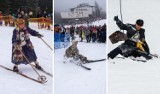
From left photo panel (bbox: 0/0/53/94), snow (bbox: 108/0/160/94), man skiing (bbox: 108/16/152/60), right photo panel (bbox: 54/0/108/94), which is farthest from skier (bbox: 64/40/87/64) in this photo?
man skiing (bbox: 108/16/152/60)

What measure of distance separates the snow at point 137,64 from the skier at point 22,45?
80cm

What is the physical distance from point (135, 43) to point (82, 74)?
663 mm

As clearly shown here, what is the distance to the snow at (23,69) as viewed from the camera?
3.29 m

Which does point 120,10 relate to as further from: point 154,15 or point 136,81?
point 136,81

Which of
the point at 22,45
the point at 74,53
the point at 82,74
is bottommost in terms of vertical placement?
the point at 82,74

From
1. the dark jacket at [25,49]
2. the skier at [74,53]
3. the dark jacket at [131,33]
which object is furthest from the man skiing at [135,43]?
the dark jacket at [25,49]

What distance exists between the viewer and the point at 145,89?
3781 mm

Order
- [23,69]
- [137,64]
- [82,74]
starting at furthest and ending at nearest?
1. [137,64]
2. [82,74]
3. [23,69]

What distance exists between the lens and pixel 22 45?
337 centimetres

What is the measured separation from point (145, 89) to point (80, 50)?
800 millimetres

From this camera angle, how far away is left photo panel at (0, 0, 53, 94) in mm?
3307

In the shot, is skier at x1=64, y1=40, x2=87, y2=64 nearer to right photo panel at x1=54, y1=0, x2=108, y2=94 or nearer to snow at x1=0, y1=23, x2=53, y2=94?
right photo panel at x1=54, y1=0, x2=108, y2=94

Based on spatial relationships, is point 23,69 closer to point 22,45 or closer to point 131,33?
point 22,45

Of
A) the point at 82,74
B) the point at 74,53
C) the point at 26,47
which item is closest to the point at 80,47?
the point at 74,53
